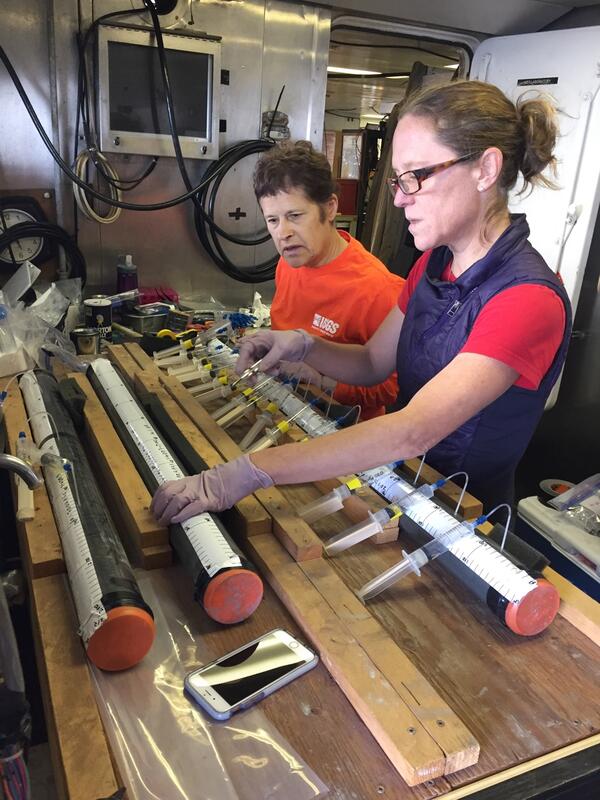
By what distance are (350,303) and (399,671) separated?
4.44 ft

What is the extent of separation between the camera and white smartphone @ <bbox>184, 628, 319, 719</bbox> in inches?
29.2

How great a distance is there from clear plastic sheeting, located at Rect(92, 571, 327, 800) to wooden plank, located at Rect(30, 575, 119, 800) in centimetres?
2

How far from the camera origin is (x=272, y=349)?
166 cm

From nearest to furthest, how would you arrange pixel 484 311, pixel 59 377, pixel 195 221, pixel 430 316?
pixel 484 311 < pixel 430 316 < pixel 59 377 < pixel 195 221

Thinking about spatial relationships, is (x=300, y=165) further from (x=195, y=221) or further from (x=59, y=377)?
(x=195, y=221)

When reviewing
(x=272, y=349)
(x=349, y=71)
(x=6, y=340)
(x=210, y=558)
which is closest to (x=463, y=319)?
(x=272, y=349)

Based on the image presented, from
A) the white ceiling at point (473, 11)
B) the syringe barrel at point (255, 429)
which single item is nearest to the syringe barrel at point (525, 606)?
the syringe barrel at point (255, 429)

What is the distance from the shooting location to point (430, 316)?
138cm

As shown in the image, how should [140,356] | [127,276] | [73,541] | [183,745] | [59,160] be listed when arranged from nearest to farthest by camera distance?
[183,745]
[73,541]
[140,356]
[59,160]
[127,276]

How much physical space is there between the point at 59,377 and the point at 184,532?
911 millimetres

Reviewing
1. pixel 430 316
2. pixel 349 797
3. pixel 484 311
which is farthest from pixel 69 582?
pixel 430 316

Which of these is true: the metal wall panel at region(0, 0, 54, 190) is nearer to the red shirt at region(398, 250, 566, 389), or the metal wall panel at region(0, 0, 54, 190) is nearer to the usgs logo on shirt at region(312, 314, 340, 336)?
the usgs logo on shirt at region(312, 314, 340, 336)

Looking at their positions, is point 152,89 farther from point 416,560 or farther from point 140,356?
point 416,560

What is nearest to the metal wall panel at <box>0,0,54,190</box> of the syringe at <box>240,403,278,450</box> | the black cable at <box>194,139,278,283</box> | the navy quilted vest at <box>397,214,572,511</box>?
the black cable at <box>194,139,278,283</box>
